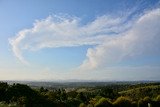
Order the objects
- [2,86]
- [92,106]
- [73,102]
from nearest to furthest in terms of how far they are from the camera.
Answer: [92,106] < [2,86] < [73,102]

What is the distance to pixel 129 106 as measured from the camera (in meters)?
54.8

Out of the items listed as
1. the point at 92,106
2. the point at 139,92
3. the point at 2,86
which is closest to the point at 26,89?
the point at 2,86

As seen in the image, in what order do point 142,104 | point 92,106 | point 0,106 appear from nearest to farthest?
point 0,106 → point 92,106 → point 142,104

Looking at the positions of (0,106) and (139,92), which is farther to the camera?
(139,92)

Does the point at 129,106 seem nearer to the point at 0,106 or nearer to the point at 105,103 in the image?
the point at 105,103

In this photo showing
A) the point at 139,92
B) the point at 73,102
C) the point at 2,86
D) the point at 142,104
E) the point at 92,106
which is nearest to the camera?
the point at 92,106

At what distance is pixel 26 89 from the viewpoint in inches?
2459

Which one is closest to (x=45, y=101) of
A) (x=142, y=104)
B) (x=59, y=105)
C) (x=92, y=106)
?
(x=59, y=105)

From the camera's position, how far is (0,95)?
2114 inches

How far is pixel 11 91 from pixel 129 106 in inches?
870

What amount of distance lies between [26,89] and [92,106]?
675 inches

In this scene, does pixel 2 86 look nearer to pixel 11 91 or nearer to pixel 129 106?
pixel 11 91

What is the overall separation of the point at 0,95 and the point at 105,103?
60.7 ft

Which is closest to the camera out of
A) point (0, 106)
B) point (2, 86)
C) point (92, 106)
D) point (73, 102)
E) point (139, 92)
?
point (0, 106)
